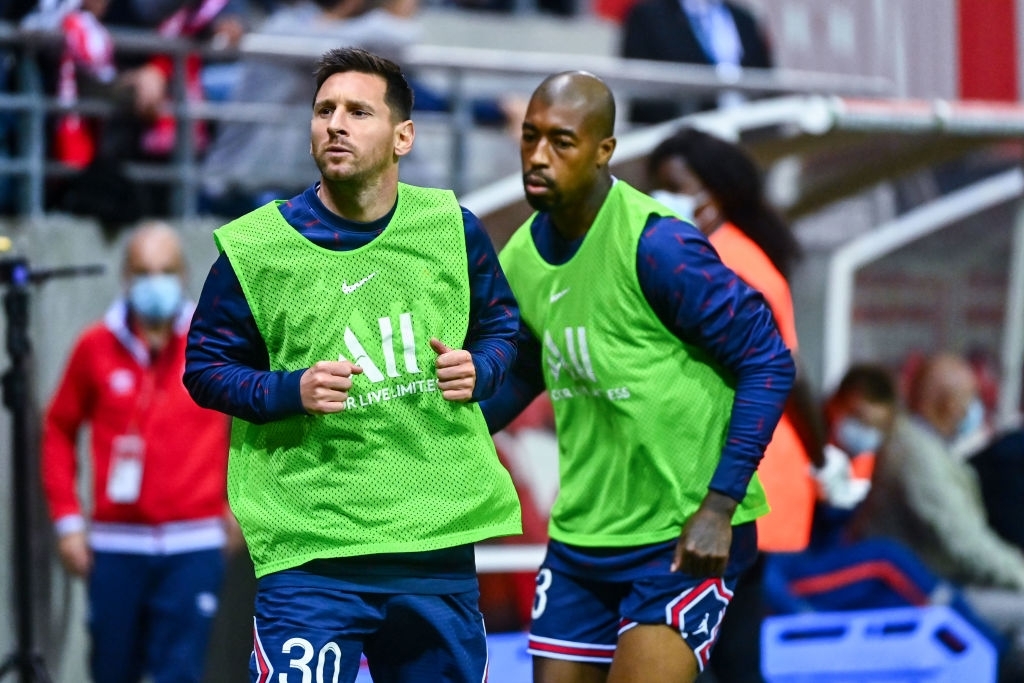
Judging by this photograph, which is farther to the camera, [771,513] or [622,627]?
[771,513]

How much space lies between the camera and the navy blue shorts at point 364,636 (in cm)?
377

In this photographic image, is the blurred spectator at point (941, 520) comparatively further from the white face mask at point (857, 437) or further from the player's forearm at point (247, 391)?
the player's forearm at point (247, 391)

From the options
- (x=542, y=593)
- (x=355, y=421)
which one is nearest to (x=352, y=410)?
(x=355, y=421)

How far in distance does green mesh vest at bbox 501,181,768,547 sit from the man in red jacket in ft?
9.36

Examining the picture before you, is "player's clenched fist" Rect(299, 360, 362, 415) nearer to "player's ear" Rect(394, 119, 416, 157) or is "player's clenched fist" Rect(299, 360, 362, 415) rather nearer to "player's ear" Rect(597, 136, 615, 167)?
"player's ear" Rect(394, 119, 416, 157)

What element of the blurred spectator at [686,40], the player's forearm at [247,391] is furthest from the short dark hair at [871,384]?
the player's forearm at [247,391]

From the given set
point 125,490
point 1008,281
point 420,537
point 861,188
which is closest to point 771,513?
point 420,537

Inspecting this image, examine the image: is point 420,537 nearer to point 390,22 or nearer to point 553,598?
point 553,598

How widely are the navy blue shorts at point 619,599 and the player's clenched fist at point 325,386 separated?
1.06 meters

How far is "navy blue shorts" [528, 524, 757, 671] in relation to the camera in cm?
437

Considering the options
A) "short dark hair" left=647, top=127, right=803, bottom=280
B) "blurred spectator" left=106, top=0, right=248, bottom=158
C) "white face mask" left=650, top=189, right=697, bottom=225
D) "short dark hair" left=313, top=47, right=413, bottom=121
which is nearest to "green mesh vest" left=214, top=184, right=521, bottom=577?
"short dark hair" left=313, top=47, right=413, bottom=121

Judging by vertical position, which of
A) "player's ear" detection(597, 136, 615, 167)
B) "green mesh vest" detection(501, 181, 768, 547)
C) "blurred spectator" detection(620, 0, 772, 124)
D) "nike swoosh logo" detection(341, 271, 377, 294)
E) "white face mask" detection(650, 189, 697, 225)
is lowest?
"green mesh vest" detection(501, 181, 768, 547)

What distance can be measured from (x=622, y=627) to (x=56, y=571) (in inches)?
158

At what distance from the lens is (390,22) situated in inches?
329
